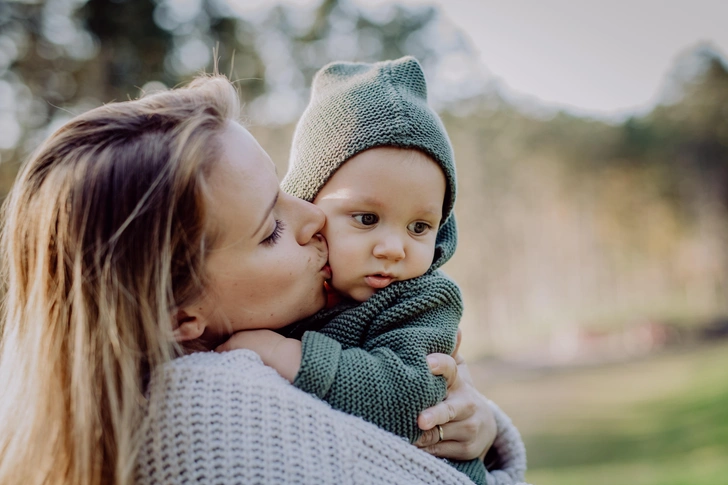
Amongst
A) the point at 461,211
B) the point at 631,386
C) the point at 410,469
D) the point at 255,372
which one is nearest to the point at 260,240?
the point at 255,372

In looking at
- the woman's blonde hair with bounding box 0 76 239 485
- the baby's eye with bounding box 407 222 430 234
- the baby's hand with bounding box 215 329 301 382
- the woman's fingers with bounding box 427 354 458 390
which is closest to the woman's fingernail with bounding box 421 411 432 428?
the woman's fingers with bounding box 427 354 458 390

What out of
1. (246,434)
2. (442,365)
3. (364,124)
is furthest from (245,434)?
(364,124)

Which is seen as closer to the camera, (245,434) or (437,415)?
(245,434)

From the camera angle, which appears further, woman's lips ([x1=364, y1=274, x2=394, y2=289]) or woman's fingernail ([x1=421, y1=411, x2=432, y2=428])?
woman's lips ([x1=364, y1=274, x2=394, y2=289])

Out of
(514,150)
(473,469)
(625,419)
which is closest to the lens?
(473,469)

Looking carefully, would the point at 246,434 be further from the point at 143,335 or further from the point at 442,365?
the point at 442,365

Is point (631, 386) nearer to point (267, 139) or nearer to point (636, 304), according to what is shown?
point (636, 304)

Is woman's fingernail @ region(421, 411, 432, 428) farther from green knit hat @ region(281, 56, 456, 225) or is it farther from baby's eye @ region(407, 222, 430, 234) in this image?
green knit hat @ region(281, 56, 456, 225)

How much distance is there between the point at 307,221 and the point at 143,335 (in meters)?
0.53

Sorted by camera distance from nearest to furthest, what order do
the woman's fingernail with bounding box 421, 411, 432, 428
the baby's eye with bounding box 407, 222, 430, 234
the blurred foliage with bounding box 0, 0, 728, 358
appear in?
1. the woman's fingernail with bounding box 421, 411, 432, 428
2. the baby's eye with bounding box 407, 222, 430, 234
3. the blurred foliage with bounding box 0, 0, 728, 358

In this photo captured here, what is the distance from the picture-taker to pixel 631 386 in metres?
13.1

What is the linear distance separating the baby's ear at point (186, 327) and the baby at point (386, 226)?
16 cm

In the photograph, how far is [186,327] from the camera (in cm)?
155

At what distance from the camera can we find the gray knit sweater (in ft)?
4.35
